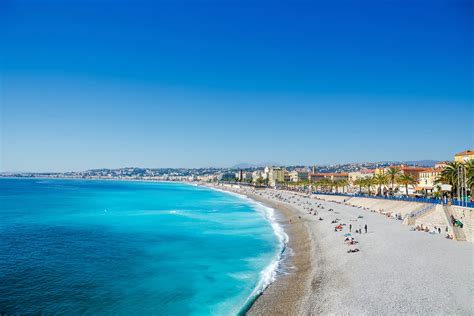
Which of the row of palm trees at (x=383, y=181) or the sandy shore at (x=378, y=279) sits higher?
the row of palm trees at (x=383, y=181)

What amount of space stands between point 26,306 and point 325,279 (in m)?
16.5

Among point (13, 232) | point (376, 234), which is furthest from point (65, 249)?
point (376, 234)

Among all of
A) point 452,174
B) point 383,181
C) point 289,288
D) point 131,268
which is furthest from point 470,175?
point 131,268

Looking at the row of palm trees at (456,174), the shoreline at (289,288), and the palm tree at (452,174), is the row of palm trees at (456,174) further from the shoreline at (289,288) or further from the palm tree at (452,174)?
the shoreline at (289,288)

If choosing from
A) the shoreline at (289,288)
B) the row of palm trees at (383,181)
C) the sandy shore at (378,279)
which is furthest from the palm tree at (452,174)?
the shoreline at (289,288)

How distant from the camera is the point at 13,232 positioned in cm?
4172

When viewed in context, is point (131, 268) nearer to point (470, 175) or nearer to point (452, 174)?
point (470, 175)

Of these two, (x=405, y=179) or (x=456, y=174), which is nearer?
(x=456, y=174)

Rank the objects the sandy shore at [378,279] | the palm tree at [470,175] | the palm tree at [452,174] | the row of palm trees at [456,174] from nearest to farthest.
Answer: the sandy shore at [378,279] → the palm tree at [470,175] → the row of palm trees at [456,174] → the palm tree at [452,174]

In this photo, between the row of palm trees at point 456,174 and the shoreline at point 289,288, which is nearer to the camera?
the shoreline at point 289,288

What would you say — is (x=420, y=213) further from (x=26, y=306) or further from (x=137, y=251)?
(x=26, y=306)

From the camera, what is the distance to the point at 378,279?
21266 mm

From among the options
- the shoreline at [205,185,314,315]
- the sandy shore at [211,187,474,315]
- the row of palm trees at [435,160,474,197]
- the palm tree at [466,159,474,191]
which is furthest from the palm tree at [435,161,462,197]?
→ the shoreline at [205,185,314,315]

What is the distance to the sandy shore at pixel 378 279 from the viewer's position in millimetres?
17547
